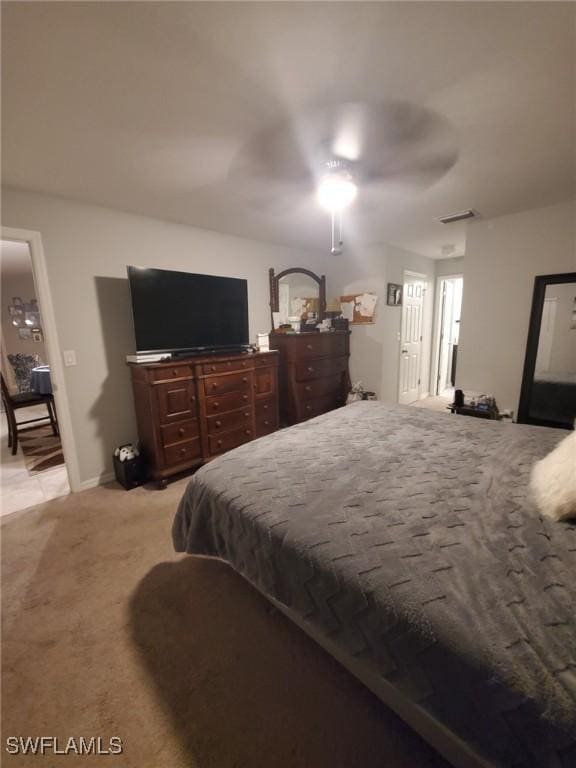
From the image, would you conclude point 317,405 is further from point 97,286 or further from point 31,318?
point 31,318

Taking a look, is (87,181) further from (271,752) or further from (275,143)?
(271,752)

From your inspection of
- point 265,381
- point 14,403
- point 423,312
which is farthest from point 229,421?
point 423,312

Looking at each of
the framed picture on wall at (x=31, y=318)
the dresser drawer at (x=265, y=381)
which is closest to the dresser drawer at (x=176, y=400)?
the dresser drawer at (x=265, y=381)

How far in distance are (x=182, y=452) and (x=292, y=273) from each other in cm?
276

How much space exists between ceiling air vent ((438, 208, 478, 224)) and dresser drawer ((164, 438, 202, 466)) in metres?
3.29

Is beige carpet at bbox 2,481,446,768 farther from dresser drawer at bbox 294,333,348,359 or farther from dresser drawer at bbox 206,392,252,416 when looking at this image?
dresser drawer at bbox 294,333,348,359

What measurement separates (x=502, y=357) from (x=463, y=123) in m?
2.45

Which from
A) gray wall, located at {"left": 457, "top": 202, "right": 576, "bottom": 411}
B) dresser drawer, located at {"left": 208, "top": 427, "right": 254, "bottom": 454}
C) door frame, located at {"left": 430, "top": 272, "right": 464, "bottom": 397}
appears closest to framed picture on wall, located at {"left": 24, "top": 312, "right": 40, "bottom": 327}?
dresser drawer, located at {"left": 208, "top": 427, "right": 254, "bottom": 454}

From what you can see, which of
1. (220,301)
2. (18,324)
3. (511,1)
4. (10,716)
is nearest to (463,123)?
(511,1)

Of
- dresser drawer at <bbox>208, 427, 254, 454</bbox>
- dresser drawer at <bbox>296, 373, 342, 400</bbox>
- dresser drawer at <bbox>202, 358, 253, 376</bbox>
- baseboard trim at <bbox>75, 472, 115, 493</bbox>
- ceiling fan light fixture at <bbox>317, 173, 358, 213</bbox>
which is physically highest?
ceiling fan light fixture at <bbox>317, 173, 358, 213</bbox>

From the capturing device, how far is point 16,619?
1.55 m

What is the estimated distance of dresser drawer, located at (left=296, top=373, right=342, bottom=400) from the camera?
3.89m

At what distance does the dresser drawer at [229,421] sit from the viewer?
3.00 metres

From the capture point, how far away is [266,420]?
3.54m
